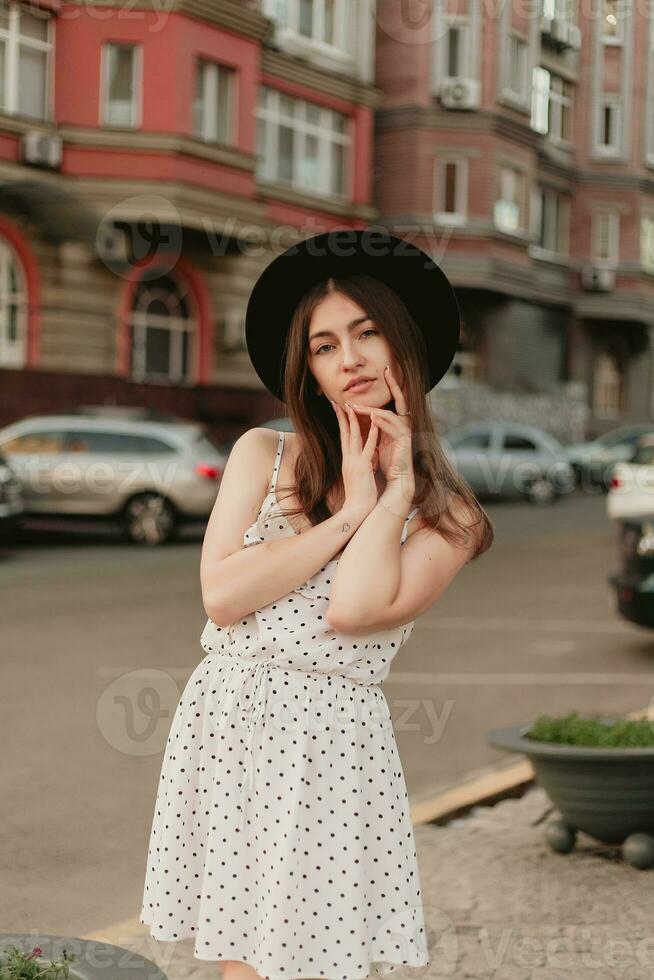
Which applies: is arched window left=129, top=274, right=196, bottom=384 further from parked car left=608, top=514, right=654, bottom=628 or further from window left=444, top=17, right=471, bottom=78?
parked car left=608, top=514, right=654, bottom=628

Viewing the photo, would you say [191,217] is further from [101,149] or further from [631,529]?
[631,529]

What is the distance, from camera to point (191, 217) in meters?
24.5

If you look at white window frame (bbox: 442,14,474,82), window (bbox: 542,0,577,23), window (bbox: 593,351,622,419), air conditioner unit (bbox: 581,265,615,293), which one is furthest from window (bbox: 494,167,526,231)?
window (bbox: 593,351,622,419)

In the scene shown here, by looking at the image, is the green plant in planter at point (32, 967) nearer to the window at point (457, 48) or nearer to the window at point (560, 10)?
the window at point (457, 48)

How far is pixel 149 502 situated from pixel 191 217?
842 cm

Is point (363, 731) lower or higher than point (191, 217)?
lower

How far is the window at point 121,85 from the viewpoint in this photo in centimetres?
2444

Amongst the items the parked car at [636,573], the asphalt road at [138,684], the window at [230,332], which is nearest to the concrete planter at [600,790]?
the asphalt road at [138,684]

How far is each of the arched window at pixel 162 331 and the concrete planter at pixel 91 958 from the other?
23362 millimetres

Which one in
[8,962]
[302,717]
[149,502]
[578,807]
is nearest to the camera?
[8,962]

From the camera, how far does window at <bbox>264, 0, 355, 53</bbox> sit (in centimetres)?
2831

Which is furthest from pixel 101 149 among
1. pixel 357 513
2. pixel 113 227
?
pixel 357 513

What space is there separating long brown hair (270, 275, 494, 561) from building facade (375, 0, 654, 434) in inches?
1157

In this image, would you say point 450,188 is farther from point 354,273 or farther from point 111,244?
point 354,273
